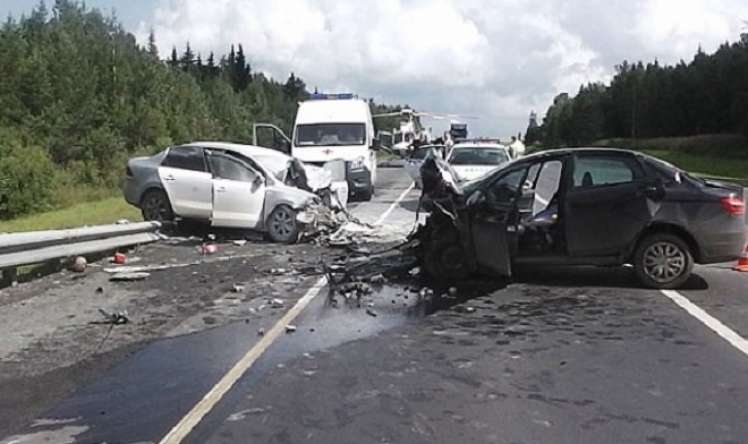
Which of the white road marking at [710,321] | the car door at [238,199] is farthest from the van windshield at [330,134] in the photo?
the white road marking at [710,321]

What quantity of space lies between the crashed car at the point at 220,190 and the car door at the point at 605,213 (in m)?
6.12

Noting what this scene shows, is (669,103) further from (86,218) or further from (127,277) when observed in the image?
(127,277)

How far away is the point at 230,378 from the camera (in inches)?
266

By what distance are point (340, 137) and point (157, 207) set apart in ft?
31.7

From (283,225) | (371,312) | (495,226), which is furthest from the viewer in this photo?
(283,225)

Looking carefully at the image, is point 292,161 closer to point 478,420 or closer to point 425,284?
point 425,284

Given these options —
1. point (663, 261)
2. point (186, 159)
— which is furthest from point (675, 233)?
point (186, 159)

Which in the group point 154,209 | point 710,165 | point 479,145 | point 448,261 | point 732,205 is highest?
point 479,145

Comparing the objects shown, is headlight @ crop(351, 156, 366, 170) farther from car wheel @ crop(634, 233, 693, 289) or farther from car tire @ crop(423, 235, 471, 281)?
car wheel @ crop(634, 233, 693, 289)

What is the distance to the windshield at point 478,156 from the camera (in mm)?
23219

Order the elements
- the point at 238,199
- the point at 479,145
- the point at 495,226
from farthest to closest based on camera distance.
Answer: the point at 479,145 < the point at 238,199 < the point at 495,226

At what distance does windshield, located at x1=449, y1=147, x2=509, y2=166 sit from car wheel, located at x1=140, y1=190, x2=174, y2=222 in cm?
888

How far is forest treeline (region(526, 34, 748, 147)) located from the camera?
3621 inches

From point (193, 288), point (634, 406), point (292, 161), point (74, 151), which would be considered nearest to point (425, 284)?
point (193, 288)
